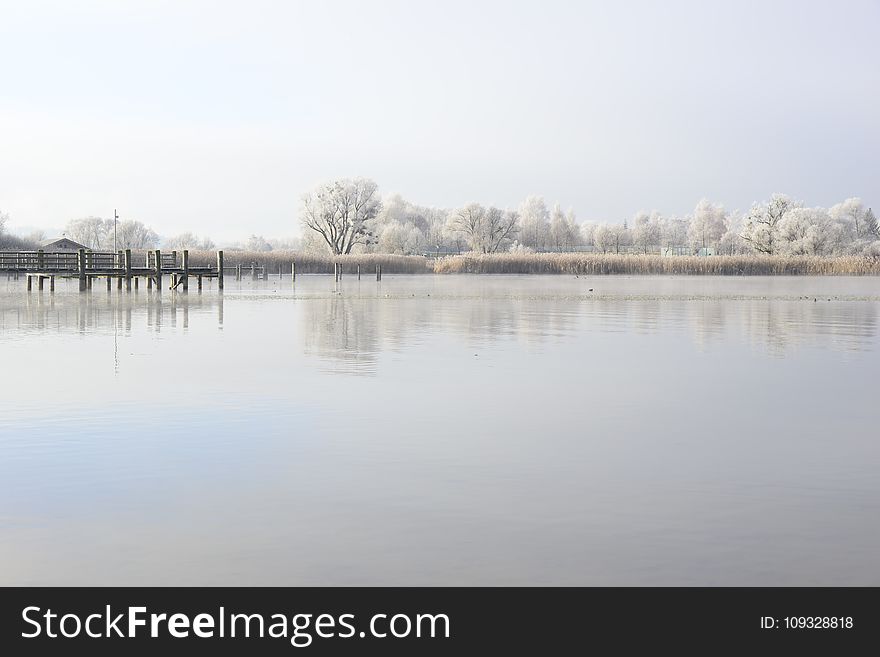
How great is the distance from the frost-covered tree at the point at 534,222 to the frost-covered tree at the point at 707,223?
25801 mm

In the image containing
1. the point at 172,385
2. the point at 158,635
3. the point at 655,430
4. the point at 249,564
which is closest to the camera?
the point at 158,635

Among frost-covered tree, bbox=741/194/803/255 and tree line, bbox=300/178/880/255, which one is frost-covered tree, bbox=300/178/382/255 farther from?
frost-covered tree, bbox=741/194/803/255

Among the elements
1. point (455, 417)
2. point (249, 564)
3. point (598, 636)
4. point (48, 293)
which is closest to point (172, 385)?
point (455, 417)

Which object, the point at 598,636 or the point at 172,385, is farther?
the point at 172,385

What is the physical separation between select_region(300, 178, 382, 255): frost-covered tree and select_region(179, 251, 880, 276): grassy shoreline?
1064 inches

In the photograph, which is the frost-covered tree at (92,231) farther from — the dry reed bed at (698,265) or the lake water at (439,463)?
the lake water at (439,463)

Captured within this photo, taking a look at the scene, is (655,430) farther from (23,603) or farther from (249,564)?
(23,603)

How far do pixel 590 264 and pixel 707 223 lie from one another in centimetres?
11762

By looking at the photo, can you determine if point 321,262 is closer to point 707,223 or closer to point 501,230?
point 501,230

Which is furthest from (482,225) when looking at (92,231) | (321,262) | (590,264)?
(92,231)

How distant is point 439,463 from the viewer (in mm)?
10578

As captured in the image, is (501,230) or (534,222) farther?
(534,222)

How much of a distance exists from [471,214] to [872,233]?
219 ft

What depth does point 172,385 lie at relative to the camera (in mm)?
16234
